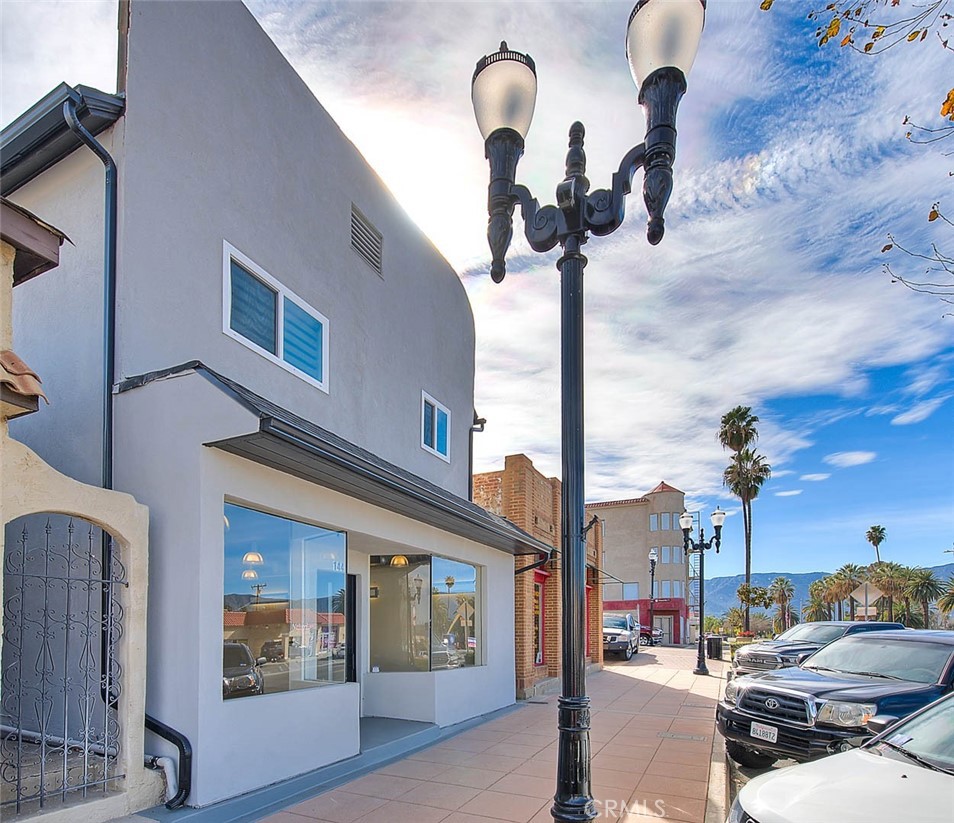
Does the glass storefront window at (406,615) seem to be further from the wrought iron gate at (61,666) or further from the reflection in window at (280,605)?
the wrought iron gate at (61,666)

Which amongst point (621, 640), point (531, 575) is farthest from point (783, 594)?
point (531, 575)

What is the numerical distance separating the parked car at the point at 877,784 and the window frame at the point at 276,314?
21.0 feet

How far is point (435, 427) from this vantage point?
511 inches

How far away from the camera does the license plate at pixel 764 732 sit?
281 inches

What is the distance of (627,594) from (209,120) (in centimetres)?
4823

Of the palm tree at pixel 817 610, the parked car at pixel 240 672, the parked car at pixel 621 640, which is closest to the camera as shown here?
the parked car at pixel 240 672

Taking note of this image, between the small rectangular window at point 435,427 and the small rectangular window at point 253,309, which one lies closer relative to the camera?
the small rectangular window at point 253,309

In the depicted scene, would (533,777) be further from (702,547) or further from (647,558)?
(647,558)

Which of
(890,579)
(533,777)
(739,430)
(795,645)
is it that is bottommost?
(890,579)

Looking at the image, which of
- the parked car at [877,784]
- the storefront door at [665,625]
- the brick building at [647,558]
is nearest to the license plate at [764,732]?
the parked car at [877,784]

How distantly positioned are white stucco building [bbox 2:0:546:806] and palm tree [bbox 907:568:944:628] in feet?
180

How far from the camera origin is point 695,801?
265 inches

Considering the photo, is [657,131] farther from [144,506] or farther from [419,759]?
[419,759]

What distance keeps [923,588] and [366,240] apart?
2297 inches
